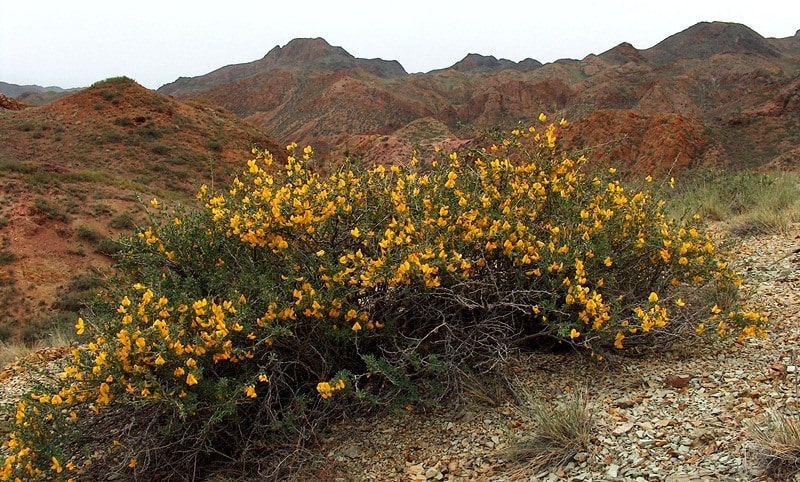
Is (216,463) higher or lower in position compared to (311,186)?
lower

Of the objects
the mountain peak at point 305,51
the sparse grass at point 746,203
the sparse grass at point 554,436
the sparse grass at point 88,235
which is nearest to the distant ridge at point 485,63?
the mountain peak at point 305,51

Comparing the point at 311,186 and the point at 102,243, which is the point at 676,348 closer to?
the point at 311,186

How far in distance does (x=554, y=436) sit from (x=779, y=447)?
853 mm

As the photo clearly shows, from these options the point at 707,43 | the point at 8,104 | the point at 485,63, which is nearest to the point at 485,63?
the point at 485,63

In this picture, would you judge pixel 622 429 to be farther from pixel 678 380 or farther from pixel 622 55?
pixel 622 55

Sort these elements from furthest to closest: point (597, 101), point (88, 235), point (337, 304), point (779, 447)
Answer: point (597, 101), point (88, 235), point (337, 304), point (779, 447)

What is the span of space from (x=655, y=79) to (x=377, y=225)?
155ft

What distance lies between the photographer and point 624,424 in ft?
8.74

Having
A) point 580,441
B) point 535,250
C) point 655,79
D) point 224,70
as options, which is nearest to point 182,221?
point 535,250

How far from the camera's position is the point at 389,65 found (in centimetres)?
11019

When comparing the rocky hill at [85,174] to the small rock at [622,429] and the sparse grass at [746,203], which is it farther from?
the sparse grass at [746,203]

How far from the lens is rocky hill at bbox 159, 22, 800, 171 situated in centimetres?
1791

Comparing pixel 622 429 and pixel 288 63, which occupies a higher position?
pixel 288 63

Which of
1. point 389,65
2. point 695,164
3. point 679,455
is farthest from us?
point 389,65
